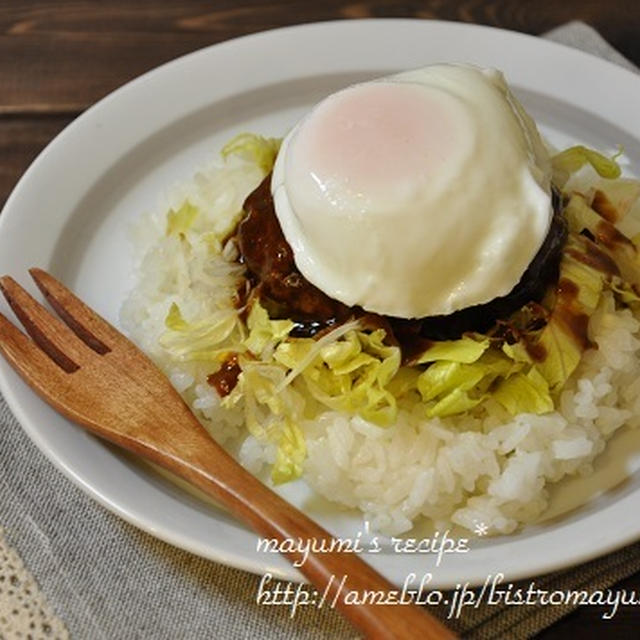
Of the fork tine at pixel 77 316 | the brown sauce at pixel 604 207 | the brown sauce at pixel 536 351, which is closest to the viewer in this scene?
the brown sauce at pixel 536 351

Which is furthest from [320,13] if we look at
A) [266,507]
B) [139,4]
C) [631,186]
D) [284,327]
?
[266,507]

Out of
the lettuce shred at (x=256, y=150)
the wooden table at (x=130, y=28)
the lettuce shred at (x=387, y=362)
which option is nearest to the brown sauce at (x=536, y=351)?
the lettuce shred at (x=387, y=362)

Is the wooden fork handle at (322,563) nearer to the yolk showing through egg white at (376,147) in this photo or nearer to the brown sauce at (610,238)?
the yolk showing through egg white at (376,147)

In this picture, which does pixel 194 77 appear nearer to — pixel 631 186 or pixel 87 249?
pixel 87 249

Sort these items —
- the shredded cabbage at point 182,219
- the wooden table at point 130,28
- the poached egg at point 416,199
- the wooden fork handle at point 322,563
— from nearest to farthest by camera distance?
1. the wooden fork handle at point 322,563
2. the poached egg at point 416,199
3. the shredded cabbage at point 182,219
4. the wooden table at point 130,28

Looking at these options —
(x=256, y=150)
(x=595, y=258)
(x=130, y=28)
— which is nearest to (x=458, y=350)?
(x=595, y=258)

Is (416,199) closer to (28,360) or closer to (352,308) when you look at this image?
(352,308)

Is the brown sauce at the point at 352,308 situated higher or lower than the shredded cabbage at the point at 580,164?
lower
